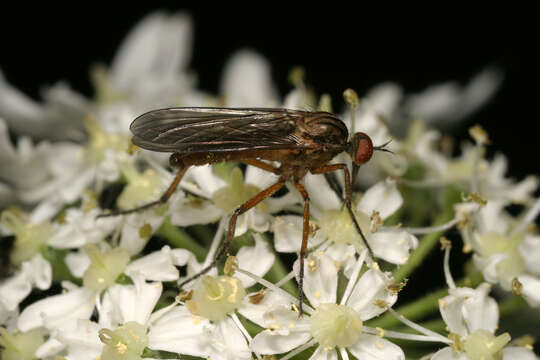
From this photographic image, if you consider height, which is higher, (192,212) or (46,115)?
(46,115)

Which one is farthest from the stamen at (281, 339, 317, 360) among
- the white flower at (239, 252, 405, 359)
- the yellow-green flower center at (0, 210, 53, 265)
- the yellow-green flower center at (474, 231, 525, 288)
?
the yellow-green flower center at (0, 210, 53, 265)

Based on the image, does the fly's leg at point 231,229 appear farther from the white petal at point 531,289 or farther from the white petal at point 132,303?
the white petal at point 531,289

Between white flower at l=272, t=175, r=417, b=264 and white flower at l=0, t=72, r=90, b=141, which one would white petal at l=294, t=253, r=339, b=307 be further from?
white flower at l=0, t=72, r=90, b=141

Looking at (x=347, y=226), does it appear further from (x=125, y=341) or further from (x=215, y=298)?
(x=125, y=341)

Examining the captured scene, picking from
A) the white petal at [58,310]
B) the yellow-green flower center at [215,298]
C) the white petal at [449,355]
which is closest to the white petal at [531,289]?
the white petal at [449,355]

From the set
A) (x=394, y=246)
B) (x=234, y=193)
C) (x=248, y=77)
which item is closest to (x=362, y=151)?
(x=394, y=246)

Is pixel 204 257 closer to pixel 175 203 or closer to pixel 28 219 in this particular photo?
pixel 175 203
